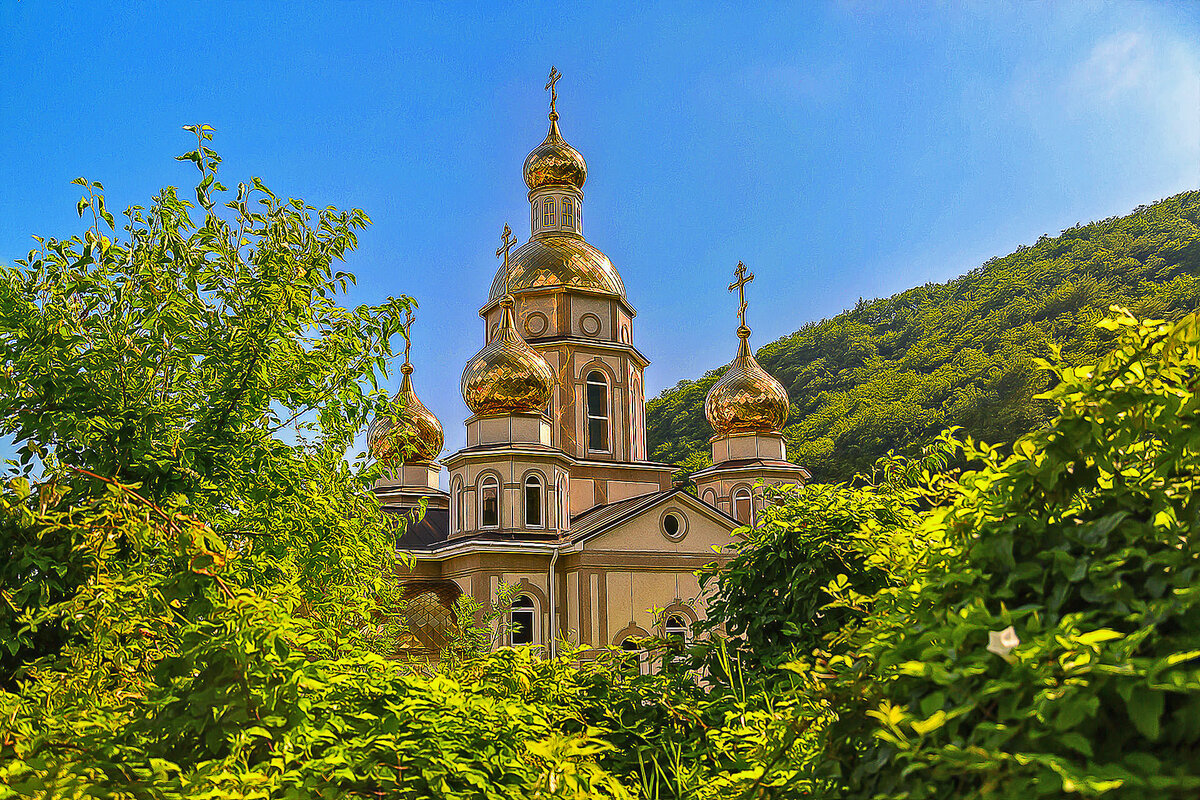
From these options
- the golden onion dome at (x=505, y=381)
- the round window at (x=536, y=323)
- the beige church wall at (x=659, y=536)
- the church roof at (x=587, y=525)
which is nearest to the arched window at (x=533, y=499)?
the church roof at (x=587, y=525)

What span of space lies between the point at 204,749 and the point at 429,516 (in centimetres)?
2414

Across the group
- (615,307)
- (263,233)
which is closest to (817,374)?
(615,307)

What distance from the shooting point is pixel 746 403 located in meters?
24.9

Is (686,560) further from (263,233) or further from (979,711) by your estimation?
(979,711)

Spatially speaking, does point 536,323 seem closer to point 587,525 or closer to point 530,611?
point 587,525

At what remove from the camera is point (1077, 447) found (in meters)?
2.23

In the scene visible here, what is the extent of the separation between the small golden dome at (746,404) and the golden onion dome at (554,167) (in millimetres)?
7278

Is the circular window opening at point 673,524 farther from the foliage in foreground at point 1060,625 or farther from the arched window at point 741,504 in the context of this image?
the foliage in foreground at point 1060,625

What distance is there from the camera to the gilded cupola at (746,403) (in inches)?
981

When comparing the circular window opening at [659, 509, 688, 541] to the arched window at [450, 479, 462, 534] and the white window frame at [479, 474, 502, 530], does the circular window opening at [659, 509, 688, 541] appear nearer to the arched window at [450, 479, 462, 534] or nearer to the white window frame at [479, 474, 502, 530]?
the white window frame at [479, 474, 502, 530]

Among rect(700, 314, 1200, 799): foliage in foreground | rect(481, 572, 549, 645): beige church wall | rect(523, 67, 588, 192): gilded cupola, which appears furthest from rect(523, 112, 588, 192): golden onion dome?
rect(700, 314, 1200, 799): foliage in foreground

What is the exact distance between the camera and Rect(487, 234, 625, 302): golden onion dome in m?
25.1

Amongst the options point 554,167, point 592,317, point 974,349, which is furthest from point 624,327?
point 974,349

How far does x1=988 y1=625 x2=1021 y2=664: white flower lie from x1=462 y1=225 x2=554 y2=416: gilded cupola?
64.8 feet
